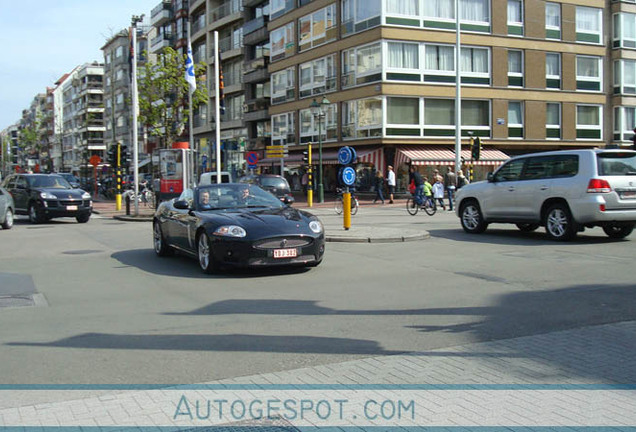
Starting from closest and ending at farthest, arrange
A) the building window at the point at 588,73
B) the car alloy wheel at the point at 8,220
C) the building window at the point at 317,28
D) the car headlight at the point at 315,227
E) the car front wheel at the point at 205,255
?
the car front wheel at the point at 205,255
the car headlight at the point at 315,227
the car alloy wheel at the point at 8,220
the building window at the point at 317,28
the building window at the point at 588,73

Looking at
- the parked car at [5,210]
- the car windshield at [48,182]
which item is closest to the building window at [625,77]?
the car windshield at [48,182]

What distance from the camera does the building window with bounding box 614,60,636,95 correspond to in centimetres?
4297

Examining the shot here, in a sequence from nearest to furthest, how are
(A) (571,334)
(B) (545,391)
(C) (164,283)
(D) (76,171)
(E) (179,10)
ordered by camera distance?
(B) (545,391)
(A) (571,334)
(C) (164,283)
(E) (179,10)
(D) (76,171)

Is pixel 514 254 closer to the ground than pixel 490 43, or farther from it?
closer to the ground

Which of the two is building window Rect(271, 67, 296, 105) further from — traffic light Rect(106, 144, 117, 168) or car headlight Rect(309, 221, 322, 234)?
car headlight Rect(309, 221, 322, 234)

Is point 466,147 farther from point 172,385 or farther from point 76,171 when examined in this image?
point 76,171

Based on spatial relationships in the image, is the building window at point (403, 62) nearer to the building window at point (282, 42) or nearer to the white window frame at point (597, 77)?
the building window at point (282, 42)

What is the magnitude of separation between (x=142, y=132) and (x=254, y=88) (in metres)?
35.1

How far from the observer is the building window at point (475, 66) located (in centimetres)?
3888

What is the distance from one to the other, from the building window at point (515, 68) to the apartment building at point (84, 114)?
68.9 meters

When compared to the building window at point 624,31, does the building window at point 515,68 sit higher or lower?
lower

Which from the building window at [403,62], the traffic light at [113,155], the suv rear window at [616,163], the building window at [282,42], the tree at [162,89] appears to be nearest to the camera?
the suv rear window at [616,163]

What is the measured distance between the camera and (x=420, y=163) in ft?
122

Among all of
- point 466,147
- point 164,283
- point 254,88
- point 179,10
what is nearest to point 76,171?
point 179,10
